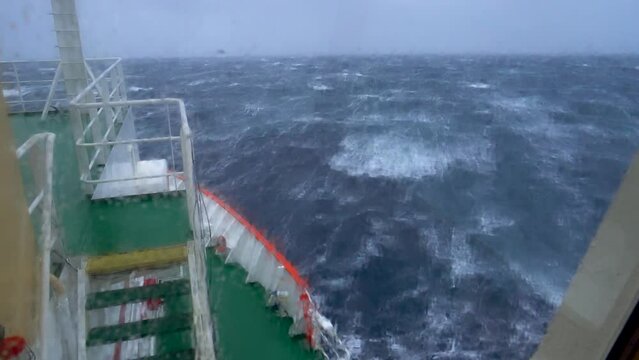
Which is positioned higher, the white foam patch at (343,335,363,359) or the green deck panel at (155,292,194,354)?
the green deck panel at (155,292,194,354)

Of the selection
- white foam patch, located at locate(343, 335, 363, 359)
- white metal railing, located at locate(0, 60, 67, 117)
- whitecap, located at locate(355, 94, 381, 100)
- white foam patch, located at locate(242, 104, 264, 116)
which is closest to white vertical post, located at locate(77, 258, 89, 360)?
white metal railing, located at locate(0, 60, 67, 117)

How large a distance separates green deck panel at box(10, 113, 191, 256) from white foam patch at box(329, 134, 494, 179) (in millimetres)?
11887

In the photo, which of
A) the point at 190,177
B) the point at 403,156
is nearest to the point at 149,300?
the point at 190,177

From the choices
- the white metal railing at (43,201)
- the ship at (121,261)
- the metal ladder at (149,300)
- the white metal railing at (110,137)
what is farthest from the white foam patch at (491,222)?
the white metal railing at (43,201)

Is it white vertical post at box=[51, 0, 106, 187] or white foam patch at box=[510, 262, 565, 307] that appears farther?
white foam patch at box=[510, 262, 565, 307]

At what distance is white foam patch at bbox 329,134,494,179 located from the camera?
16.9 m

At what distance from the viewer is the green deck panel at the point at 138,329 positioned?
3230 millimetres

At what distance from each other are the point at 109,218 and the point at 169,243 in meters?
0.94

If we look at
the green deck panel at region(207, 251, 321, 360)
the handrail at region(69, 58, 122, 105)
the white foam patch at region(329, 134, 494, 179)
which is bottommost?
the white foam patch at region(329, 134, 494, 179)

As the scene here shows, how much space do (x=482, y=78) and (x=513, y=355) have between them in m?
43.0

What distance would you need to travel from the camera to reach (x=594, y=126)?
2452cm

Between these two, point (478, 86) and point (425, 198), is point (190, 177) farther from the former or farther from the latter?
point (478, 86)

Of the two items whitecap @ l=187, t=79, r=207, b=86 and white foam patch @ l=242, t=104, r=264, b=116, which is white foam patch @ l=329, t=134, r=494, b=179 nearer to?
white foam patch @ l=242, t=104, r=264, b=116

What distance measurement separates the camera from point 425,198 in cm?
1441
